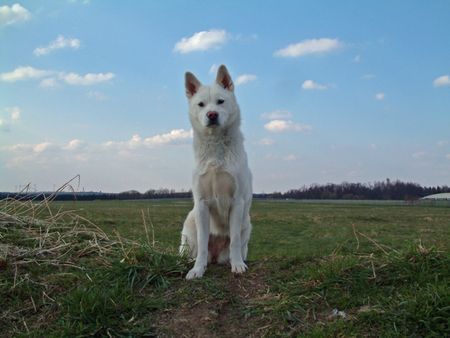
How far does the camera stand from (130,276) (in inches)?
191

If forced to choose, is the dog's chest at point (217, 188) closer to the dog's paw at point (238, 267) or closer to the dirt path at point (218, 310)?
the dog's paw at point (238, 267)

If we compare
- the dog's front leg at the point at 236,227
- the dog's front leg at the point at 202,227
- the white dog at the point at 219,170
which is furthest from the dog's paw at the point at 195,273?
the dog's front leg at the point at 236,227

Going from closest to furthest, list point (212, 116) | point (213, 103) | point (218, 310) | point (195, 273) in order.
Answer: point (218, 310)
point (195, 273)
point (212, 116)
point (213, 103)

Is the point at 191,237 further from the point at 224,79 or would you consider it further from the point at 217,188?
the point at 224,79

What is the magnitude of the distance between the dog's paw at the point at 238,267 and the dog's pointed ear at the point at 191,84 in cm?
248

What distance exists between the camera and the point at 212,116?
5621 millimetres

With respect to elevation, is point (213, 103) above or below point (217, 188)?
above

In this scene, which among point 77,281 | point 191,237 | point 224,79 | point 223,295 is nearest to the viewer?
point 223,295

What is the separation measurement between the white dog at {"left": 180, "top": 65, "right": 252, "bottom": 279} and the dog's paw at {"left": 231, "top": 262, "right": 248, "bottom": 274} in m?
0.01

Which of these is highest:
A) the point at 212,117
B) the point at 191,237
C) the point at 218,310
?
the point at 212,117

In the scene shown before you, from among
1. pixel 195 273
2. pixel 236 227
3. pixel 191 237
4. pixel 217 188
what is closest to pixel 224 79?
pixel 217 188

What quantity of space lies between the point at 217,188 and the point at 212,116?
0.95 m

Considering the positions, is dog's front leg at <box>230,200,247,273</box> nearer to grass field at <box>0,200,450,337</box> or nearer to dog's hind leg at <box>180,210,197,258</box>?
grass field at <box>0,200,450,337</box>

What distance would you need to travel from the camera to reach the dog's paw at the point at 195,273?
5113 mm
